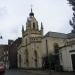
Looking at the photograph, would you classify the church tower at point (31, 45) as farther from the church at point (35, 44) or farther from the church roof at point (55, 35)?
the church roof at point (55, 35)

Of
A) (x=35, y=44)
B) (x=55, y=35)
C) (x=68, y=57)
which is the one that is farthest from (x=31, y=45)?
(x=68, y=57)

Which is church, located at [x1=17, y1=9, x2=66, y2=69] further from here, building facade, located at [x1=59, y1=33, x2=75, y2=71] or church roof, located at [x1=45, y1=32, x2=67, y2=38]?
building facade, located at [x1=59, y1=33, x2=75, y2=71]

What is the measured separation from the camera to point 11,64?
101875 millimetres

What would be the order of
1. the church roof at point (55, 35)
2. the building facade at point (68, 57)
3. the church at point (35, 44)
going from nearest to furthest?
the building facade at point (68, 57), the church at point (35, 44), the church roof at point (55, 35)

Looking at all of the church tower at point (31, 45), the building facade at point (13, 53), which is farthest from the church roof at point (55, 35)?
the building facade at point (13, 53)

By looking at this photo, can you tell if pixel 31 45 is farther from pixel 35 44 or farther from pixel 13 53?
pixel 13 53

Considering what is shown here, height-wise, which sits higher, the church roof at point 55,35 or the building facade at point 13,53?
the church roof at point 55,35

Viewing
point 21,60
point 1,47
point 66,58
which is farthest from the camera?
point 1,47

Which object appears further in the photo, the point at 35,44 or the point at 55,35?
the point at 55,35

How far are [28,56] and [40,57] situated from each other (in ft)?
35.0

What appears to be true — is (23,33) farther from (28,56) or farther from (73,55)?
(73,55)

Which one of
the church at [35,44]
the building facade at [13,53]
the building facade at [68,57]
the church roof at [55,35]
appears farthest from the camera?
the building facade at [13,53]

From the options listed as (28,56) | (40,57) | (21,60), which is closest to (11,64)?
(21,60)

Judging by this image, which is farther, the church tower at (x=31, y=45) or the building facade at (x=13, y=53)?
the building facade at (x=13, y=53)
